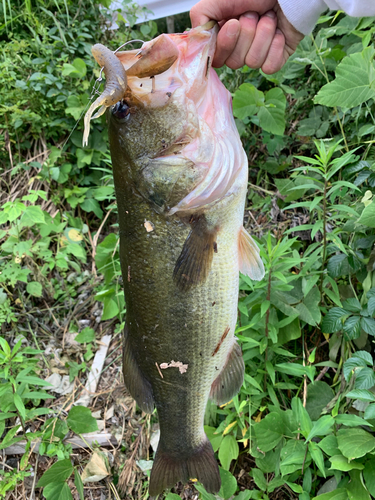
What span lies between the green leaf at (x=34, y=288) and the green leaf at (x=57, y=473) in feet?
4.64

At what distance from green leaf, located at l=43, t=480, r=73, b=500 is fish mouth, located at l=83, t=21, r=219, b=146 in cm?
206

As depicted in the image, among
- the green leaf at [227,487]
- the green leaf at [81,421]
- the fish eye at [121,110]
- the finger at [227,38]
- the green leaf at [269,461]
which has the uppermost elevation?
the finger at [227,38]

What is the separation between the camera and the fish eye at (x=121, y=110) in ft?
4.22

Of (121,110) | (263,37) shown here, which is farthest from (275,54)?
(121,110)

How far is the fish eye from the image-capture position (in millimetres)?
1286

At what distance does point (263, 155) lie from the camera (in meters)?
3.20

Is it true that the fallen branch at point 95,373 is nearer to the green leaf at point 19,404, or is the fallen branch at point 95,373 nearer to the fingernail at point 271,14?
the green leaf at point 19,404

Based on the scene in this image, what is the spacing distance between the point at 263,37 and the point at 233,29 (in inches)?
11.1

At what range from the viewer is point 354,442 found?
4.98 ft

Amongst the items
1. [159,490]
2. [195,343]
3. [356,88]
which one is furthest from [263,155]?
[159,490]

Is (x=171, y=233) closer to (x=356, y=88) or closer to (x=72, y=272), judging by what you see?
(x=356, y=88)

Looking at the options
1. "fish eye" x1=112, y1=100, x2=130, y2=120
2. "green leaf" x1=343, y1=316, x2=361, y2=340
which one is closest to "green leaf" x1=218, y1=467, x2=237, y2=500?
"green leaf" x1=343, y1=316, x2=361, y2=340

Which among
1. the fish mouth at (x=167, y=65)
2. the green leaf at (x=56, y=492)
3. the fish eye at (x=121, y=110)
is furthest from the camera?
the green leaf at (x=56, y=492)

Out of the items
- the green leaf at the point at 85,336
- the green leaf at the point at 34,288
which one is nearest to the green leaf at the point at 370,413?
the green leaf at the point at 85,336
